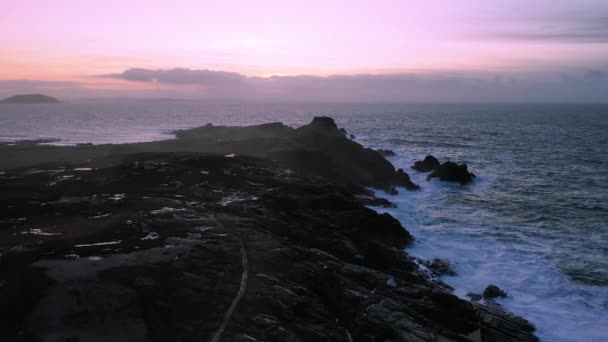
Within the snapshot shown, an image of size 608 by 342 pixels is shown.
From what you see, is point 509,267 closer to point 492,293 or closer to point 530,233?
point 492,293

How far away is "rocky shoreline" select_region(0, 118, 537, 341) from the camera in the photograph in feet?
44.4

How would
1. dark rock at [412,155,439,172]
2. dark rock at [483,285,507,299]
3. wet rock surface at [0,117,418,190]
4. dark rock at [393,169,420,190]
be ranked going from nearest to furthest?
dark rock at [483,285,507,299], wet rock surface at [0,117,418,190], dark rock at [393,169,420,190], dark rock at [412,155,439,172]

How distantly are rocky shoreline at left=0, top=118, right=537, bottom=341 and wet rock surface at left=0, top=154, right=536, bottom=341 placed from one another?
0.06m

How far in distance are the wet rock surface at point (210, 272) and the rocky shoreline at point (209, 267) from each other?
2.3 inches

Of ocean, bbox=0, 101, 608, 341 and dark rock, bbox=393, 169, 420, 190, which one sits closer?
ocean, bbox=0, 101, 608, 341

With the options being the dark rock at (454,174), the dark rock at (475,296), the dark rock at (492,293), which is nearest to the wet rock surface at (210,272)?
the dark rock at (475,296)

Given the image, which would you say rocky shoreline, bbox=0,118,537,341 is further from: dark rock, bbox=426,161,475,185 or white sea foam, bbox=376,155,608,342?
dark rock, bbox=426,161,475,185

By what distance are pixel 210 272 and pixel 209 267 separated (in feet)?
1.20

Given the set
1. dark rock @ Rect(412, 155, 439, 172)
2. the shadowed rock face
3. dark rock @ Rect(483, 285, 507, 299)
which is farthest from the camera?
dark rock @ Rect(412, 155, 439, 172)

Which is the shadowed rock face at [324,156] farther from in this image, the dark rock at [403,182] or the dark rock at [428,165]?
the dark rock at [428,165]

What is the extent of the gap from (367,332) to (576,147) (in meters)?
73.3

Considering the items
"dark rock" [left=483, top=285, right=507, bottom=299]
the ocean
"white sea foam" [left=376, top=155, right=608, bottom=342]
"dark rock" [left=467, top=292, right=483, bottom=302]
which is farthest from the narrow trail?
"dark rock" [left=483, top=285, right=507, bottom=299]

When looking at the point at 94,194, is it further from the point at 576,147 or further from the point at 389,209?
the point at 576,147

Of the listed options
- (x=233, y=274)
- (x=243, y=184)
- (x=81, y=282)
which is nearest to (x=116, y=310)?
(x=81, y=282)
